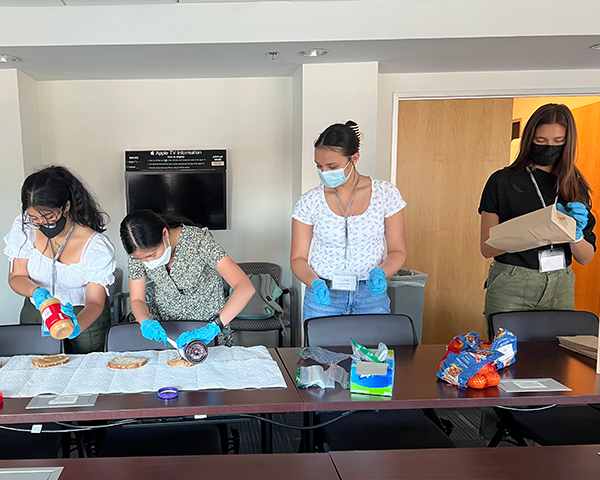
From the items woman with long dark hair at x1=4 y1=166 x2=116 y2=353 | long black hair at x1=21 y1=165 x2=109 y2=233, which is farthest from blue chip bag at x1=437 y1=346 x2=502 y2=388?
long black hair at x1=21 y1=165 x2=109 y2=233

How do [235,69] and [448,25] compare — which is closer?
[448,25]

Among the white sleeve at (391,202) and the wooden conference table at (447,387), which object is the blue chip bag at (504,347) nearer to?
the wooden conference table at (447,387)

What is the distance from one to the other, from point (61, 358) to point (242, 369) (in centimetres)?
67

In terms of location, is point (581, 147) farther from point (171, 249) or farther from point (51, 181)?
point (51, 181)

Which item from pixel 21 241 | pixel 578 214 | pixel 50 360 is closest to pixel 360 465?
pixel 50 360

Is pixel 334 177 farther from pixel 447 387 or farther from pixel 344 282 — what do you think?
pixel 447 387

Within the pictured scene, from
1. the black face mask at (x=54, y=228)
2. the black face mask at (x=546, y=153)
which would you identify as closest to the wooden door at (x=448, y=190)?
the black face mask at (x=546, y=153)

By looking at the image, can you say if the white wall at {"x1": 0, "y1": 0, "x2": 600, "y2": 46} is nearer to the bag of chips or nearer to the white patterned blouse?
the white patterned blouse

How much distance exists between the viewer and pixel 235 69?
12.4 ft

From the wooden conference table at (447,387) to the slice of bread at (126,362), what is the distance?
52cm

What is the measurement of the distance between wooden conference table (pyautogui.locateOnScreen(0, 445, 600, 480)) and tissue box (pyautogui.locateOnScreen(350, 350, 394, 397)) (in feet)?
0.92

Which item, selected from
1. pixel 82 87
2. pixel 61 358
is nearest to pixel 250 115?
pixel 82 87

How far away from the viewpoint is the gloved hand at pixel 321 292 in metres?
2.17

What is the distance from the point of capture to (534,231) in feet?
6.71
